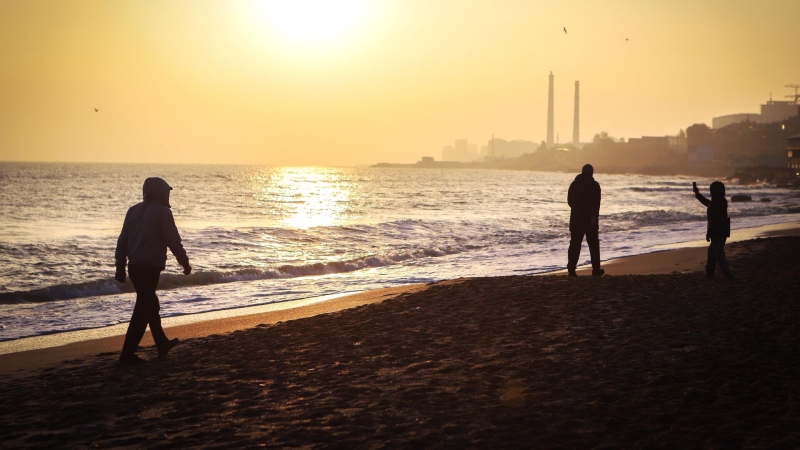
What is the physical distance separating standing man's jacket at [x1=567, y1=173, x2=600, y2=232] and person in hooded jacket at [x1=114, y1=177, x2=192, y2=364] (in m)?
7.69

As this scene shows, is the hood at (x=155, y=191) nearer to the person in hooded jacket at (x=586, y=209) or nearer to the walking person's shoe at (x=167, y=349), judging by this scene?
the walking person's shoe at (x=167, y=349)

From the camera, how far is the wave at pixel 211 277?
13648mm

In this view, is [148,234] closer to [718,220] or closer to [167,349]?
[167,349]

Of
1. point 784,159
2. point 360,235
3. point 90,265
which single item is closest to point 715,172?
point 784,159

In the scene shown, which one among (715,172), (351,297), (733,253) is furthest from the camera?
(715,172)

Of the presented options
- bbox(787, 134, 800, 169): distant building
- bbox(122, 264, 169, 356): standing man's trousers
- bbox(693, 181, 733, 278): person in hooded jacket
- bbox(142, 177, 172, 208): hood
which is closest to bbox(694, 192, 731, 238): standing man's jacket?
bbox(693, 181, 733, 278): person in hooded jacket

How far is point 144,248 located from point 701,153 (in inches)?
6721

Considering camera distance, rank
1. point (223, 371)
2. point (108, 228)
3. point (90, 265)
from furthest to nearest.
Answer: point (108, 228)
point (90, 265)
point (223, 371)

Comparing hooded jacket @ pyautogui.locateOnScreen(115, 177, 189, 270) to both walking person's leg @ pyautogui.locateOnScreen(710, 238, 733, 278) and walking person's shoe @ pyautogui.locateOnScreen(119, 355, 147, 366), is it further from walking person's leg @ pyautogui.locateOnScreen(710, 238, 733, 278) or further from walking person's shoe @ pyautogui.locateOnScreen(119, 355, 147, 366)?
walking person's leg @ pyautogui.locateOnScreen(710, 238, 733, 278)

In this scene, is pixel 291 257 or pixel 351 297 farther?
pixel 291 257

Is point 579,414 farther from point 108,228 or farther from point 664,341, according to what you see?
point 108,228

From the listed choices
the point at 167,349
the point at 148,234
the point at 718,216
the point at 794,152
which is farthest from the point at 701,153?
the point at 148,234

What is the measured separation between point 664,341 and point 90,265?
14.8 m

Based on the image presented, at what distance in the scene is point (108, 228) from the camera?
94.8ft
